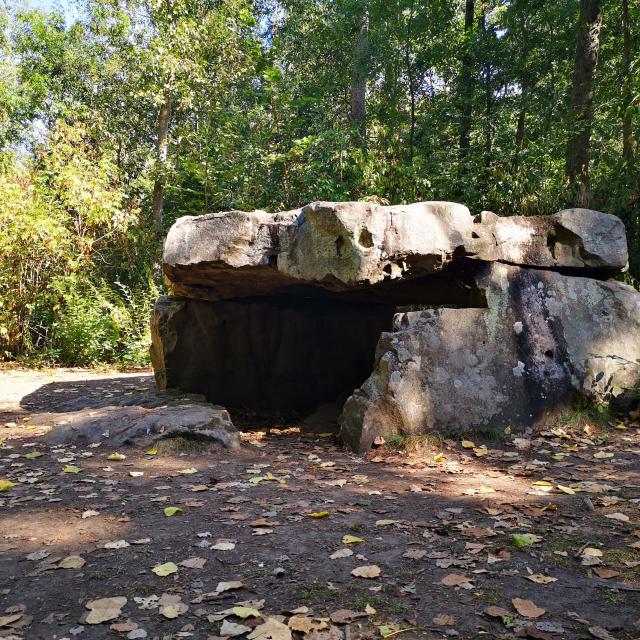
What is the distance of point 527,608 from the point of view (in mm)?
2205

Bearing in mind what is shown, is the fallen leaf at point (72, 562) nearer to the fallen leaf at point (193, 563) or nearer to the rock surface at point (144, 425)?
the fallen leaf at point (193, 563)

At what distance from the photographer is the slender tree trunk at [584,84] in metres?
9.03

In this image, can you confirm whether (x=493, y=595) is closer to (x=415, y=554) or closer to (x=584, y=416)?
(x=415, y=554)

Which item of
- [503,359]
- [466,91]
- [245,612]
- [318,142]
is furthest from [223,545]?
→ [466,91]

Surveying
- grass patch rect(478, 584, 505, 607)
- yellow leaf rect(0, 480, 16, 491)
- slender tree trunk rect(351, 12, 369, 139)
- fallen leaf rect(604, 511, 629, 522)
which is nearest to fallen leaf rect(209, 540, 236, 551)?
grass patch rect(478, 584, 505, 607)

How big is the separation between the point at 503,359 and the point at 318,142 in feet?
24.8

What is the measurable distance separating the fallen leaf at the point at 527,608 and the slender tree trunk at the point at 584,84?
25.2ft

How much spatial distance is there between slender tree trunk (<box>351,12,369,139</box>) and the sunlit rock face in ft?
27.3

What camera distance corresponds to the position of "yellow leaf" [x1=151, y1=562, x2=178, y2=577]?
2570 millimetres

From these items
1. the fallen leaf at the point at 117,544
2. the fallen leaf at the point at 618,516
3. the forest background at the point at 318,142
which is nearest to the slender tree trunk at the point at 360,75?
the forest background at the point at 318,142

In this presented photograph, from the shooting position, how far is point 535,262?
5594 mm

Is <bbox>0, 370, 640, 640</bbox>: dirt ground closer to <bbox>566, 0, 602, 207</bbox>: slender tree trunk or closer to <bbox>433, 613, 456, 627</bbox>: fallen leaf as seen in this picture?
<bbox>433, 613, 456, 627</bbox>: fallen leaf

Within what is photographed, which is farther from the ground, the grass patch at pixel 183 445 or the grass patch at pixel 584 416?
the grass patch at pixel 584 416

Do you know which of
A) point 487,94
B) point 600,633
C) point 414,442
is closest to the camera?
point 600,633
